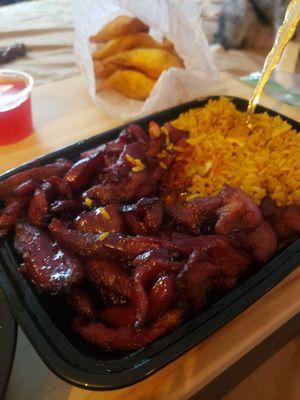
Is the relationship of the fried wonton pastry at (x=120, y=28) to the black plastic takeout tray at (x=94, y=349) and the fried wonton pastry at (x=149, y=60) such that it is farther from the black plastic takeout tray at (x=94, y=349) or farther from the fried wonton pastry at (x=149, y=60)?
the black plastic takeout tray at (x=94, y=349)

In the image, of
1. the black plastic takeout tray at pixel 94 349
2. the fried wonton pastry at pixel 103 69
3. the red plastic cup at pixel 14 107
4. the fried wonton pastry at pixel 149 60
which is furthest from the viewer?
the fried wonton pastry at pixel 103 69

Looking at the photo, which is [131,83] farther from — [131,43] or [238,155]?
[238,155]

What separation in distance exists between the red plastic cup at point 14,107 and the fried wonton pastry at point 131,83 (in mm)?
338

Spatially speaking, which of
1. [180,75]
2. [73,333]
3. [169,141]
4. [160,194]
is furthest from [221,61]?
[73,333]

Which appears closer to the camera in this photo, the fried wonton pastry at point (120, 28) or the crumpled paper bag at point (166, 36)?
the crumpled paper bag at point (166, 36)

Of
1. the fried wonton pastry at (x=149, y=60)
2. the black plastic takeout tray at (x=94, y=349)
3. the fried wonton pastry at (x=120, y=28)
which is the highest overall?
the fried wonton pastry at (x=120, y=28)


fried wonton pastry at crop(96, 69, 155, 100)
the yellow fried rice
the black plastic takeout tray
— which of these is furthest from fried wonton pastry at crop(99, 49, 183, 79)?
the black plastic takeout tray

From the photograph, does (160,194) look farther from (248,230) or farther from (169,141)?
(248,230)

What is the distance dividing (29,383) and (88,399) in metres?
0.12

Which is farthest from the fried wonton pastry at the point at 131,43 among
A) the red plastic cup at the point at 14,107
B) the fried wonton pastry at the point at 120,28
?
the red plastic cup at the point at 14,107

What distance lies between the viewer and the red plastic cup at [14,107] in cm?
130

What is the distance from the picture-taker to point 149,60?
1495 millimetres

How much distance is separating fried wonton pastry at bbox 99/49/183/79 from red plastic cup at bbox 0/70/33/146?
381mm

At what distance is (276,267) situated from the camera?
2.57 feet
